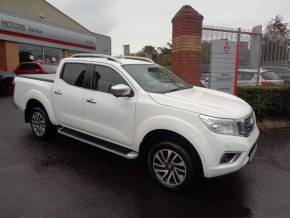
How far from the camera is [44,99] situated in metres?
5.48

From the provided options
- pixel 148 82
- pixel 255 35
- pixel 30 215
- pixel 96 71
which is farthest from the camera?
pixel 255 35

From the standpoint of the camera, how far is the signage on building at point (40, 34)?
1767cm

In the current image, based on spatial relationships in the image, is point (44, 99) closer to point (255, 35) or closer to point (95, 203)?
point (95, 203)

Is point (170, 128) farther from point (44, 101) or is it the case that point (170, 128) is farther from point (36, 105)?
point (36, 105)

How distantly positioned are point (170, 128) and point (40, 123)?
3398 mm

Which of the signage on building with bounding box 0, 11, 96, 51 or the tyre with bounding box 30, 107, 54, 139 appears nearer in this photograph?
the tyre with bounding box 30, 107, 54, 139

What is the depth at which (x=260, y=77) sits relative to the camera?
861 cm

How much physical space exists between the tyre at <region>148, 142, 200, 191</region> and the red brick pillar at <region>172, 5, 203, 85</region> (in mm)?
4369

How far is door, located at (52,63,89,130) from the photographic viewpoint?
15.6 feet

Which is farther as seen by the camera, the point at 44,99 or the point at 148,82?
the point at 44,99

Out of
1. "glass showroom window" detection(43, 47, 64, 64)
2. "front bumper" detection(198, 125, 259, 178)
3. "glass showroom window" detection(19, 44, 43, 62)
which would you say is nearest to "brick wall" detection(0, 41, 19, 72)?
"glass showroom window" detection(19, 44, 43, 62)

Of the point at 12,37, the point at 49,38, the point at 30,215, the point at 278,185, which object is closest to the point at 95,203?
the point at 30,215

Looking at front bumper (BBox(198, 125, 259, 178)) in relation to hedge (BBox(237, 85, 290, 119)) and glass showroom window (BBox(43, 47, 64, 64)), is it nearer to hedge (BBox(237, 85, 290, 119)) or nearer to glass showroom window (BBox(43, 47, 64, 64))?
hedge (BBox(237, 85, 290, 119))

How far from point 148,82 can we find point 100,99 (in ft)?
2.71
